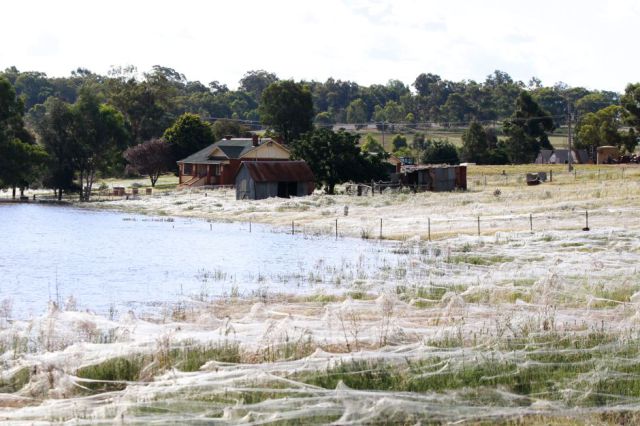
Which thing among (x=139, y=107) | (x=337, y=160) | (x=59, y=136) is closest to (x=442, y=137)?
(x=139, y=107)

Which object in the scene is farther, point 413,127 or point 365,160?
point 413,127

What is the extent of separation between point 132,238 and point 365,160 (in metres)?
27.9

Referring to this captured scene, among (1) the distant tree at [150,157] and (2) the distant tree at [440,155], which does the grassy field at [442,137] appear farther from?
(1) the distant tree at [150,157]

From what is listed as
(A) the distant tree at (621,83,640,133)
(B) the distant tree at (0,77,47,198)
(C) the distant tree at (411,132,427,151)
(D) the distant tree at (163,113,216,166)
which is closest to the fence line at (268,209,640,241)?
(B) the distant tree at (0,77,47,198)

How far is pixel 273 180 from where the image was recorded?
249 feet

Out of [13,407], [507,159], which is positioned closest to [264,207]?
[13,407]

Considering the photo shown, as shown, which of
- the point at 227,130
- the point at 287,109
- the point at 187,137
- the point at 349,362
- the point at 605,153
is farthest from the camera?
the point at 227,130

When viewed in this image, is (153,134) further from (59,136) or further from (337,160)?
(337,160)

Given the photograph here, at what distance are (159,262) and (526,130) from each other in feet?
313

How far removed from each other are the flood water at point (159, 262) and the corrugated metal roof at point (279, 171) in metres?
11.0

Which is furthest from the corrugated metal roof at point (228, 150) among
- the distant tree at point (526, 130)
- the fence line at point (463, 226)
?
the distant tree at point (526, 130)

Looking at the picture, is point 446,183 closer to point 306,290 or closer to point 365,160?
point 365,160

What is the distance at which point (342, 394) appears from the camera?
48.0ft

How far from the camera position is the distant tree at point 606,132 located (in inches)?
4748
